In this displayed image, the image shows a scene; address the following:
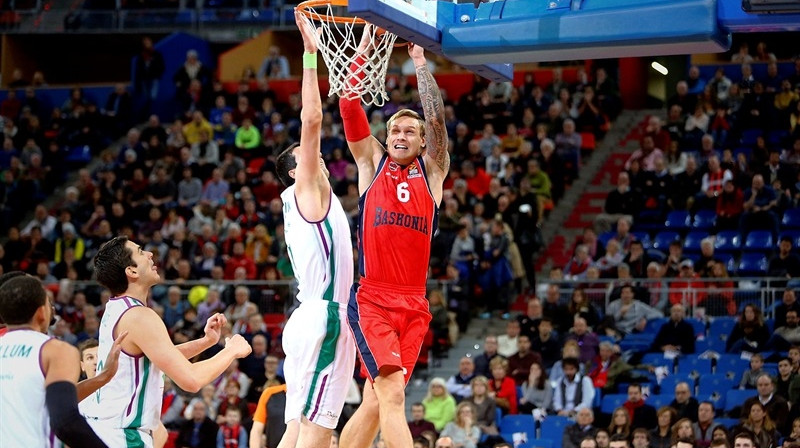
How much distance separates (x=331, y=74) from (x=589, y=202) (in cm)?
1205

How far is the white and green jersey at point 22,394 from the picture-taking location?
5.91 metres

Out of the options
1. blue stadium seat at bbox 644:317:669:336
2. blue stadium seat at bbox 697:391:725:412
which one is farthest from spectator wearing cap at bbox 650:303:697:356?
blue stadium seat at bbox 697:391:725:412

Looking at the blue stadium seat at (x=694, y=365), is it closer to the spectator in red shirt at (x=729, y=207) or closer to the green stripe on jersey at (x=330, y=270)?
the spectator in red shirt at (x=729, y=207)

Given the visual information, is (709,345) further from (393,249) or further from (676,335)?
(393,249)

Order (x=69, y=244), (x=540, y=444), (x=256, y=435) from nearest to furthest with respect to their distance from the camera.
A: (x=256, y=435) < (x=540, y=444) < (x=69, y=244)

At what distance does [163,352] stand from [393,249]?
1709mm

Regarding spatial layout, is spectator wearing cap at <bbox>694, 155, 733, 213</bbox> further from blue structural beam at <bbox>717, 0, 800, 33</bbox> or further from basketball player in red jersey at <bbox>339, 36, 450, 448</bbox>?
blue structural beam at <bbox>717, 0, 800, 33</bbox>

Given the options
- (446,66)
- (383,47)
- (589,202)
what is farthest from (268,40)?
(383,47)

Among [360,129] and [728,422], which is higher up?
[360,129]

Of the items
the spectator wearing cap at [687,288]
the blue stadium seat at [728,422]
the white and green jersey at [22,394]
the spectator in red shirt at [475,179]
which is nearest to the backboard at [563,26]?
the white and green jersey at [22,394]

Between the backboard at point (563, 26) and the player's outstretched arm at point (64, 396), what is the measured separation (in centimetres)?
262

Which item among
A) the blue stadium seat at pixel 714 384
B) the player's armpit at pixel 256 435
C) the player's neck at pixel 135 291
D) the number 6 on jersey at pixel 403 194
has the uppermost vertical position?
the number 6 on jersey at pixel 403 194

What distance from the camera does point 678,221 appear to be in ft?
56.4

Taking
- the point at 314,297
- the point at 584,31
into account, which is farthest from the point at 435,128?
the point at 314,297
